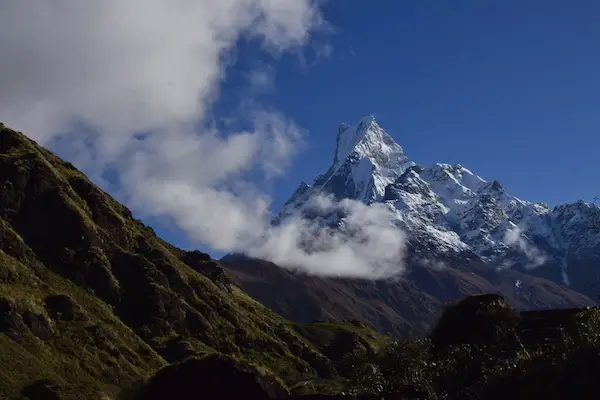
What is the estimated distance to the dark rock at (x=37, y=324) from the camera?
194125 mm

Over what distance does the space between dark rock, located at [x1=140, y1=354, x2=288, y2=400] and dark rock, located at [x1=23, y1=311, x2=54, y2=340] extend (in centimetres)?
9507

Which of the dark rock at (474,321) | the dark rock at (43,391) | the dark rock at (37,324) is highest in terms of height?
the dark rock at (474,321)

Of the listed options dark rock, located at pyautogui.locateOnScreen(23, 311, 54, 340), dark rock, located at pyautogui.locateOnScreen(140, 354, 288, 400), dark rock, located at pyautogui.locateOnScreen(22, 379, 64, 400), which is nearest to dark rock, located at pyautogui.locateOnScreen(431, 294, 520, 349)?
dark rock, located at pyautogui.locateOnScreen(140, 354, 288, 400)

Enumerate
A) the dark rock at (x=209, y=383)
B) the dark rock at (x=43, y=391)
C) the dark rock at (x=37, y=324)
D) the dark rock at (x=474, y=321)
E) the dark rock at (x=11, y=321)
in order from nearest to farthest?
1. the dark rock at (x=209, y=383)
2. the dark rock at (x=474, y=321)
3. the dark rock at (x=43, y=391)
4. the dark rock at (x=11, y=321)
5. the dark rock at (x=37, y=324)

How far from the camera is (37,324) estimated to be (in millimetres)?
195625

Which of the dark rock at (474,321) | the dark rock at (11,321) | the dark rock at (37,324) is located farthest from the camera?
the dark rock at (37,324)

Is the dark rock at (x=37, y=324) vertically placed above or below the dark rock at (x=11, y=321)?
above

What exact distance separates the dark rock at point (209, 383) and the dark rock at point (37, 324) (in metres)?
95.1

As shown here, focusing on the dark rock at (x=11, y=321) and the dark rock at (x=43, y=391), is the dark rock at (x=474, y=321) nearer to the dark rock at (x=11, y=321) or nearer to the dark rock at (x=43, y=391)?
the dark rock at (x=43, y=391)

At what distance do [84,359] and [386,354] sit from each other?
11722cm

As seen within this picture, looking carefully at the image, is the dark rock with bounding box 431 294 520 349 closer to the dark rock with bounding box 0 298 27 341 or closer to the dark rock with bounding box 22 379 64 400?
the dark rock with bounding box 22 379 64 400

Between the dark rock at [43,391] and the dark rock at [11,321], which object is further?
the dark rock at [11,321]

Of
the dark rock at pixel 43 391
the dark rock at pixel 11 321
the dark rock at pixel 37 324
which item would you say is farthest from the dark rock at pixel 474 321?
the dark rock at pixel 37 324

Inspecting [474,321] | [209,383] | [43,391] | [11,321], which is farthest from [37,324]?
[474,321]
